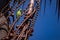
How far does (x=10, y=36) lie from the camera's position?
3.34ft

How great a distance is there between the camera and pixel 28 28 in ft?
3.71

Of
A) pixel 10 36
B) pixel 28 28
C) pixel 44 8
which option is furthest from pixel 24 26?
pixel 44 8

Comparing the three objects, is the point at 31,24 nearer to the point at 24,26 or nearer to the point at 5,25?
the point at 24,26

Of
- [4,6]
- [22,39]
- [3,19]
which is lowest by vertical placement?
[22,39]

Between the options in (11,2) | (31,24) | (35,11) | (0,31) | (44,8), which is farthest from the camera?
(44,8)

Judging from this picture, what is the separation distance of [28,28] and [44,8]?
0.56 metres

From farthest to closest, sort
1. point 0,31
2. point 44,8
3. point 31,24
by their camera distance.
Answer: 1. point 44,8
2. point 31,24
3. point 0,31

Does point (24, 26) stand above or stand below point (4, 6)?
below

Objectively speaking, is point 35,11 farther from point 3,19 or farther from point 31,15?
point 3,19

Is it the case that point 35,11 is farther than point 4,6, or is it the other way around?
point 4,6

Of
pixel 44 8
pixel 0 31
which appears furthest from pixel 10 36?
pixel 44 8

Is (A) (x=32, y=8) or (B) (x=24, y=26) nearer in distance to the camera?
(B) (x=24, y=26)

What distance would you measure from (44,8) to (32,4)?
1.31 feet

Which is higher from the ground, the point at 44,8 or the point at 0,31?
the point at 44,8
